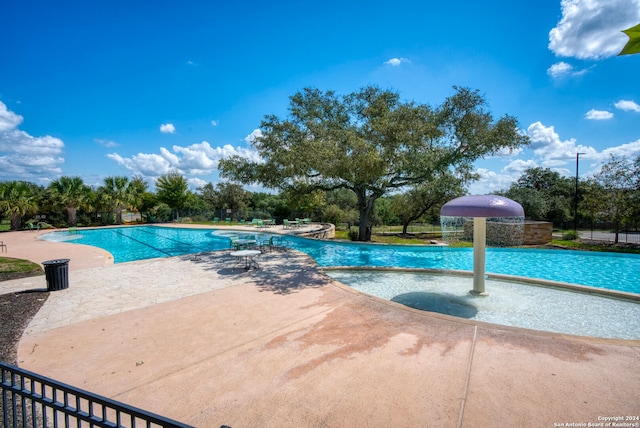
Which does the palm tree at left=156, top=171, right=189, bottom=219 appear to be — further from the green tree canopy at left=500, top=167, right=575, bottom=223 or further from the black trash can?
the green tree canopy at left=500, top=167, right=575, bottom=223

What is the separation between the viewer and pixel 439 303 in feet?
24.0

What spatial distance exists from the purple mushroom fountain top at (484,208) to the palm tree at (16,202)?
33.3 m

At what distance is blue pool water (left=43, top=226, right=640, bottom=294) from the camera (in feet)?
35.9

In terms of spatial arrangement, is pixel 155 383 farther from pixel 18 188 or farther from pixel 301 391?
pixel 18 188

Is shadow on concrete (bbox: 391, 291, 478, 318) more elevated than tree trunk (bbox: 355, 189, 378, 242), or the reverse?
tree trunk (bbox: 355, 189, 378, 242)

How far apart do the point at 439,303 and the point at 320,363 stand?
4255 millimetres

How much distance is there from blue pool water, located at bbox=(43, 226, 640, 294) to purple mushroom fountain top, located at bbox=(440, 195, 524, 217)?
5669 millimetres

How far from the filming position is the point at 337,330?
5215 mm

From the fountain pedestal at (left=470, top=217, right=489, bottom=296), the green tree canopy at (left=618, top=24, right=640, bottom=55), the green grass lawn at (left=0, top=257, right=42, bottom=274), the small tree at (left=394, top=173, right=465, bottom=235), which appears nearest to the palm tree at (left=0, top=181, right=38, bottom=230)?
the green grass lawn at (left=0, top=257, right=42, bottom=274)

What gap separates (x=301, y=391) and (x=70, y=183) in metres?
33.8

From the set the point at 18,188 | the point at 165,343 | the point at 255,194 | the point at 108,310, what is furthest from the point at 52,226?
the point at 165,343

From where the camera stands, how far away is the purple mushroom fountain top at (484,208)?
6.55 meters

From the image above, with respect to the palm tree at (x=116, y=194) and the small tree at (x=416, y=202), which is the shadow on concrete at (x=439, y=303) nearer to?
the small tree at (x=416, y=202)

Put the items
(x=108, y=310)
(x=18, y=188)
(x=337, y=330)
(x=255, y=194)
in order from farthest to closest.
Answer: (x=255, y=194)
(x=18, y=188)
(x=108, y=310)
(x=337, y=330)
